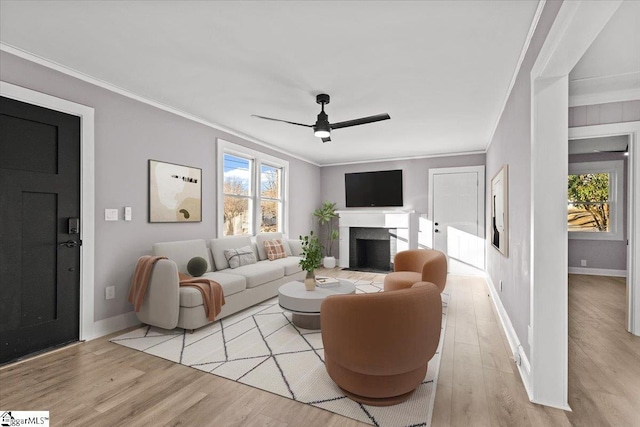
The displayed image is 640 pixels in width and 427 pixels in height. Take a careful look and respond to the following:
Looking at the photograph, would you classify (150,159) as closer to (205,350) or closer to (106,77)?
(106,77)

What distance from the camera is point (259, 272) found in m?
4.00

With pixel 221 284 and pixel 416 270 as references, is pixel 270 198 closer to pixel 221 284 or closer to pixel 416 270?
pixel 221 284

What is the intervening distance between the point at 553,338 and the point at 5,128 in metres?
4.29

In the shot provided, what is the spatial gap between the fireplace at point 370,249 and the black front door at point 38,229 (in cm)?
510

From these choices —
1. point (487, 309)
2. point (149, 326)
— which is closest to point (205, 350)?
point (149, 326)

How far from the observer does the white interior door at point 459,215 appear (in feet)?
19.3

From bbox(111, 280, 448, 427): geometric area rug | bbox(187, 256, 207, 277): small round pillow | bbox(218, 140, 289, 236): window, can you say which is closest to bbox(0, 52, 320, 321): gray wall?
bbox(187, 256, 207, 277): small round pillow

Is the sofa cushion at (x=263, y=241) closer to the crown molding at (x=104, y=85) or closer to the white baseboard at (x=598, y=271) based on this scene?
the crown molding at (x=104, y=85)

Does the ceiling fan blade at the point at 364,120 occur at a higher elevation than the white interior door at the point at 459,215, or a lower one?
higher

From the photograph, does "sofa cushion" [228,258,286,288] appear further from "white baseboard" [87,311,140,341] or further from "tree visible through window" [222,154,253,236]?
"white baseboard" [87,311,140,341]

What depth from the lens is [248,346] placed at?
2.80 meters

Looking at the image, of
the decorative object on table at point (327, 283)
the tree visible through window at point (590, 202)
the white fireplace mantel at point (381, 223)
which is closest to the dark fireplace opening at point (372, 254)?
the white fireplace mantel at point (381, 223)

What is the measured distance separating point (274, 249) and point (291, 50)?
10.6 feet

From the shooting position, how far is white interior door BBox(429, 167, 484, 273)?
5.89m
